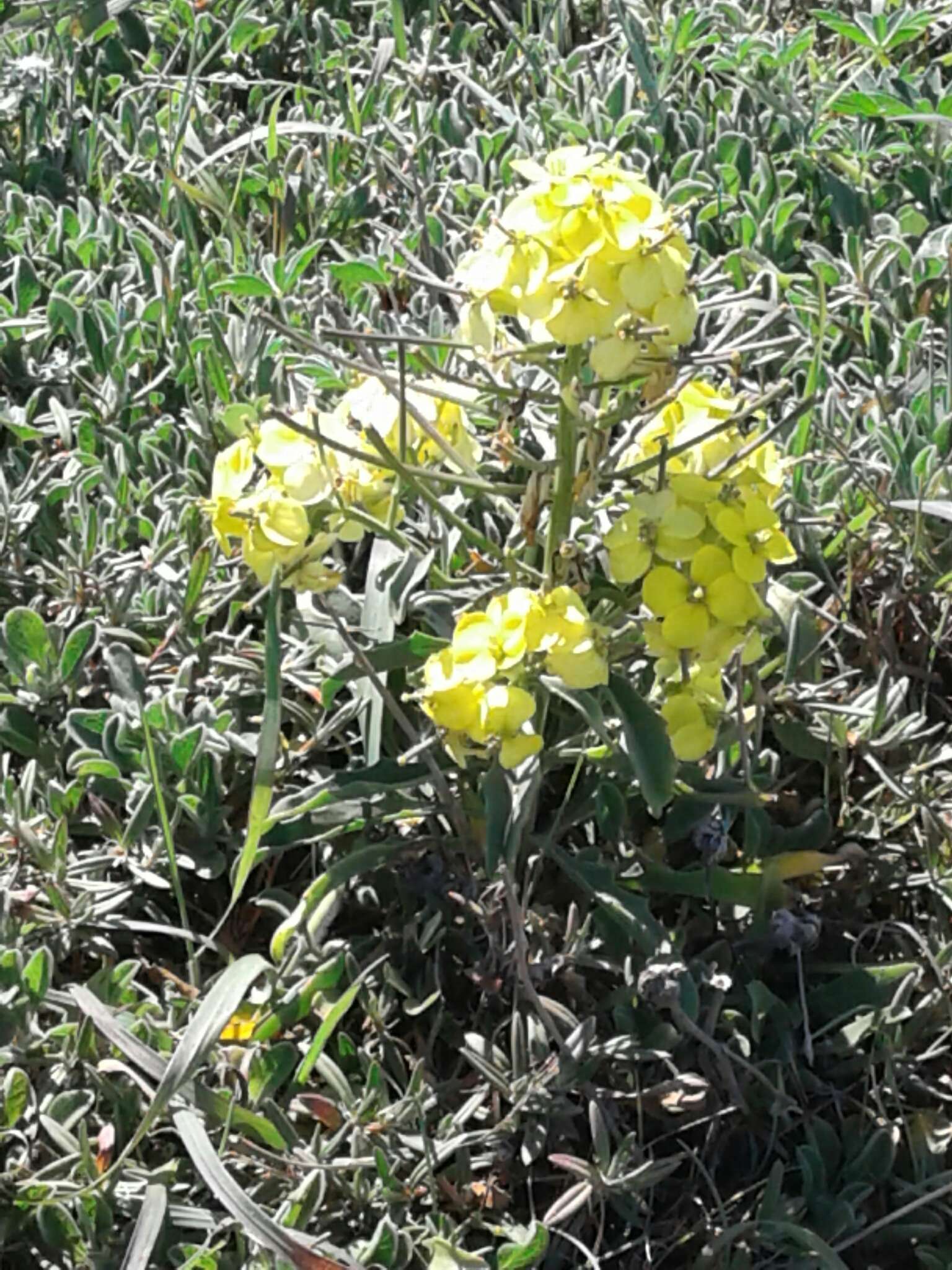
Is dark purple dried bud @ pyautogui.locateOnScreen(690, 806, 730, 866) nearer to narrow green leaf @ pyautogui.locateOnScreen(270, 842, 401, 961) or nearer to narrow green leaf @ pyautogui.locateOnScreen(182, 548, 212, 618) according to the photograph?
narrow green leaf @ pyautogui.locateOnScreen(270, 842, 401, 961)

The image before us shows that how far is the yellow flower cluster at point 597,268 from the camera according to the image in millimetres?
1468

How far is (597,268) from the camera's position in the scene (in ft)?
4.81

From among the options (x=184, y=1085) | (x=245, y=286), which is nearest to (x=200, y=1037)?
(x=184, y=1085)

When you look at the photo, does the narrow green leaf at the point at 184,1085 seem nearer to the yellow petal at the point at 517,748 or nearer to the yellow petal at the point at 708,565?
the yellow petal at the point at 517,748

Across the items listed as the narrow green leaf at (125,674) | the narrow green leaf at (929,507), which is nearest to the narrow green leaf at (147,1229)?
the narrow green leaf at (125,674)

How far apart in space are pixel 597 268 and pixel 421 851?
707 mm

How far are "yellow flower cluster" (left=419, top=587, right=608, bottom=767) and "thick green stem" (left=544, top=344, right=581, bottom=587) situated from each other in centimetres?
9

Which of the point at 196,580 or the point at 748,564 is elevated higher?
the point at 748,564

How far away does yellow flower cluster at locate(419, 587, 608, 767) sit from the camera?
59.9 inches

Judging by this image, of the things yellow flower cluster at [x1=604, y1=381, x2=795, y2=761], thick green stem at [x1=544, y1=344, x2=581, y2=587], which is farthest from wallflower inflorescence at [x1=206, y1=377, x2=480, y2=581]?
yellow flower cluster at [x1=604, y1=381, x2=795, y2=761]

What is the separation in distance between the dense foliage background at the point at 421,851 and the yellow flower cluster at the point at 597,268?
11 cm

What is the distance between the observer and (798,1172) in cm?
180

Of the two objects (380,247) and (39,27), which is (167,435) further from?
(39,27)

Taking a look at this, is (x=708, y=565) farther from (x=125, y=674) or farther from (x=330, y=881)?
(x=125, y=674)
